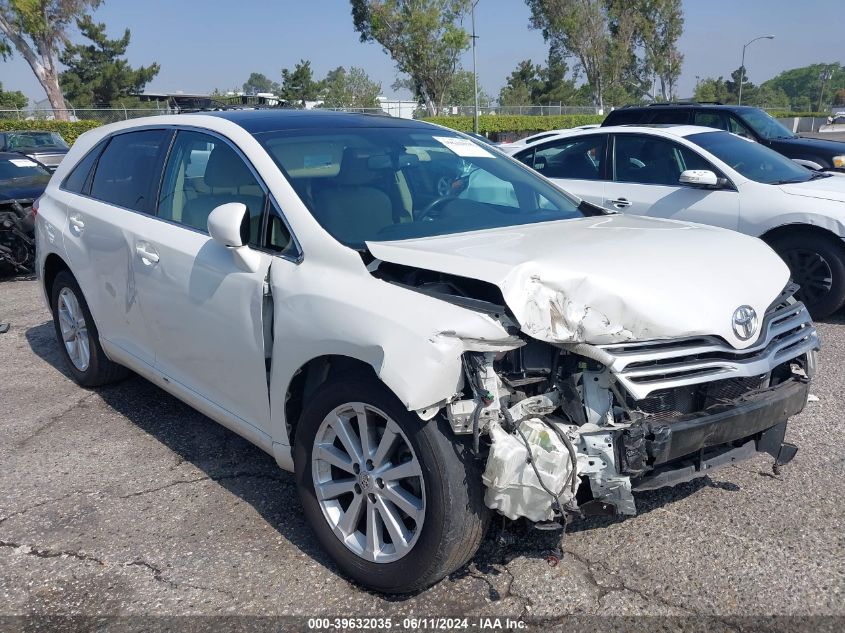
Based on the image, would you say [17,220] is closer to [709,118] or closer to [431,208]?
[431,208]

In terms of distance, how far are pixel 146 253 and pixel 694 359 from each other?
274 centimetres

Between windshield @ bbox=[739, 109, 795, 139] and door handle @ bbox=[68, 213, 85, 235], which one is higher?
windshield @ bbox=[739, 109, 795, 139]

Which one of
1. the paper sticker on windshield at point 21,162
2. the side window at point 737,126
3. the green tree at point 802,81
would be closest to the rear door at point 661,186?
the side window at point 737,126

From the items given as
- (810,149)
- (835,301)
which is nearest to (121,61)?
(810,149)

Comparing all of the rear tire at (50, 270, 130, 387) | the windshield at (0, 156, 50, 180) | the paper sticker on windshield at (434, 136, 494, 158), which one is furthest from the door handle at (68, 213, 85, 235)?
the windshield at (0, 156, 50, 180)

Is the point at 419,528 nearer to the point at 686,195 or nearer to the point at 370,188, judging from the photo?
the point at 370,188

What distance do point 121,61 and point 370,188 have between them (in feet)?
206

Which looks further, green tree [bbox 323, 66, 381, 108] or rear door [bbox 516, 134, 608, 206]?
green tree [bbox 323, 66, 381, 108]

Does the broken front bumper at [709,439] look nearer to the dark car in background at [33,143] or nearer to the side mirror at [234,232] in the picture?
the side mirror at [234,232]

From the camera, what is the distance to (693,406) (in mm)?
2812

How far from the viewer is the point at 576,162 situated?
7914 millimetres

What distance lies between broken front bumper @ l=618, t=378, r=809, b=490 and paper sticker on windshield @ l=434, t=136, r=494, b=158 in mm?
1963

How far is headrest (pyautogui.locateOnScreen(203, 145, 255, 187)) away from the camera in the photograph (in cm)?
347

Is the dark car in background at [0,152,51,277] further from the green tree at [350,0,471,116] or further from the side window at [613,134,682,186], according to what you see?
the green tree at [350,0,471,116]
